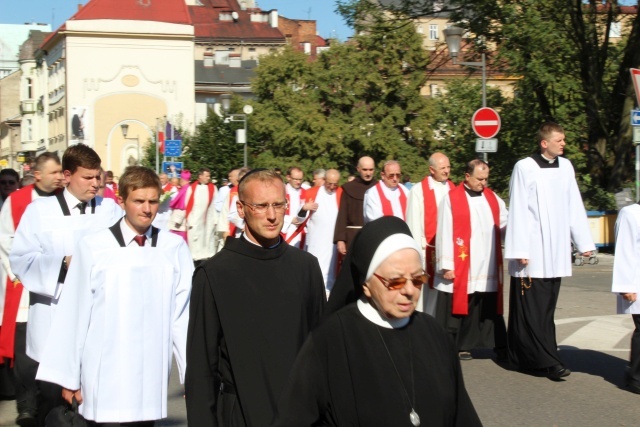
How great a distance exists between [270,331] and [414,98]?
57.9 m

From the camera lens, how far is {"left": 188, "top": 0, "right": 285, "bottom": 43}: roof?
99425 mm

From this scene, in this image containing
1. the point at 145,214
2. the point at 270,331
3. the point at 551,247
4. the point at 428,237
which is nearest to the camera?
the point at 270,331

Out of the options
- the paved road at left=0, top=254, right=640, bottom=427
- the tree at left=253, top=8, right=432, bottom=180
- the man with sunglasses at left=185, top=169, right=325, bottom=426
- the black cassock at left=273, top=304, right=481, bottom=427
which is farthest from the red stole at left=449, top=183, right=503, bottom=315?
the tree at left=253, top=8, right=432, bottom=180

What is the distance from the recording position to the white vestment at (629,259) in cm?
866

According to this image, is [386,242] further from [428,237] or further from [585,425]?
[428,237]

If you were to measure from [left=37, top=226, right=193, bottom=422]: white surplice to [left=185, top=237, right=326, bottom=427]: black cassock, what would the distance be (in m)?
0.63

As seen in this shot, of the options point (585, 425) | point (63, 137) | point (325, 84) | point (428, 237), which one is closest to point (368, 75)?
point (325, 84)

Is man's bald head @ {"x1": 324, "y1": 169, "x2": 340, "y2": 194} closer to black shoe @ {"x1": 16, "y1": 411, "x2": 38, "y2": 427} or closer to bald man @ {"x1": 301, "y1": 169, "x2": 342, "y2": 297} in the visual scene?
bald man @ {"x1": 301, "y1": 169, "x2": 342, "y2": 297}

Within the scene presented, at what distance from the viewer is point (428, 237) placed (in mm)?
11555

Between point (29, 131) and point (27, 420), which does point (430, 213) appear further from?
point (29, 131)

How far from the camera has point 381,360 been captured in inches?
125

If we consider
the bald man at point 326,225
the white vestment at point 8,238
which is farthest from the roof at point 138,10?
the white vestment at point 8,238

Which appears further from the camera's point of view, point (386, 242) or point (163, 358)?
point (163, 358)

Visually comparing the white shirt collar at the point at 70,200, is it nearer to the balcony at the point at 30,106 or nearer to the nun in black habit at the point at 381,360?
the nun in black habit at the point at 381,360
